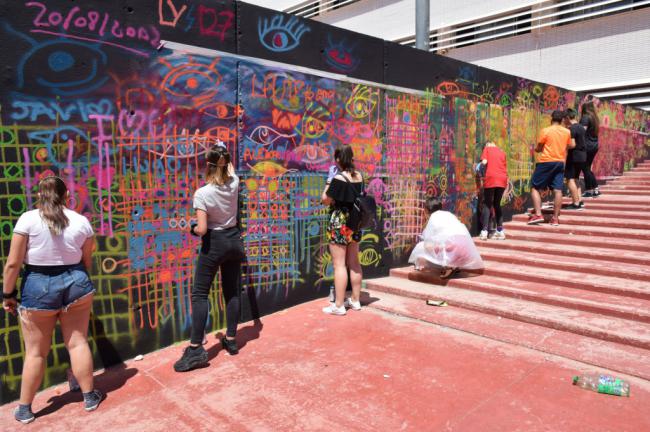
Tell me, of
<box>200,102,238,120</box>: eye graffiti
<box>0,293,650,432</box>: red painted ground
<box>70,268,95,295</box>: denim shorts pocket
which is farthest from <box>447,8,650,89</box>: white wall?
<box>70,268,95,295</box>: denim shorts pocket

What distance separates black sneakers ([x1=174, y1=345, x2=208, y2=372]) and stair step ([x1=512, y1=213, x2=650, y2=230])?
6.36m

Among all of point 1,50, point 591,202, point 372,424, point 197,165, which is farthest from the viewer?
point 591,202

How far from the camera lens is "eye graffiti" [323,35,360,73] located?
5.36m

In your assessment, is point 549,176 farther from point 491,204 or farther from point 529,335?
point 529,335

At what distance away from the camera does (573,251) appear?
20.3 ft

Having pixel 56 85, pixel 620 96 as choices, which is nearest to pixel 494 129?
pixel 56 85

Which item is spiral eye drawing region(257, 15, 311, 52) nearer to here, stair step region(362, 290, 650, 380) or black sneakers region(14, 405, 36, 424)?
stair step region(362, 290, 650, 380)

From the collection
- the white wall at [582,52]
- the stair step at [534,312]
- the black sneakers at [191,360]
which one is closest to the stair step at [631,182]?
the white wall at [582,52]

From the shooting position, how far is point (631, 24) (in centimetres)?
1293

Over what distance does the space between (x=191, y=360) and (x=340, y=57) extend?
3890mm

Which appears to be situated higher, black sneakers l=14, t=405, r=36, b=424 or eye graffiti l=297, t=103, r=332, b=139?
eye graffiti l=297, t=103, r=332, b=139

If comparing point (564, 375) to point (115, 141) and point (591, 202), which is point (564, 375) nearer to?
point (115, 141)

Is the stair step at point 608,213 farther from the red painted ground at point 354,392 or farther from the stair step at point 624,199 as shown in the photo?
the red painted ground at point 354,392

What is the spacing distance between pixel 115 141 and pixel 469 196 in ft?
18.6
